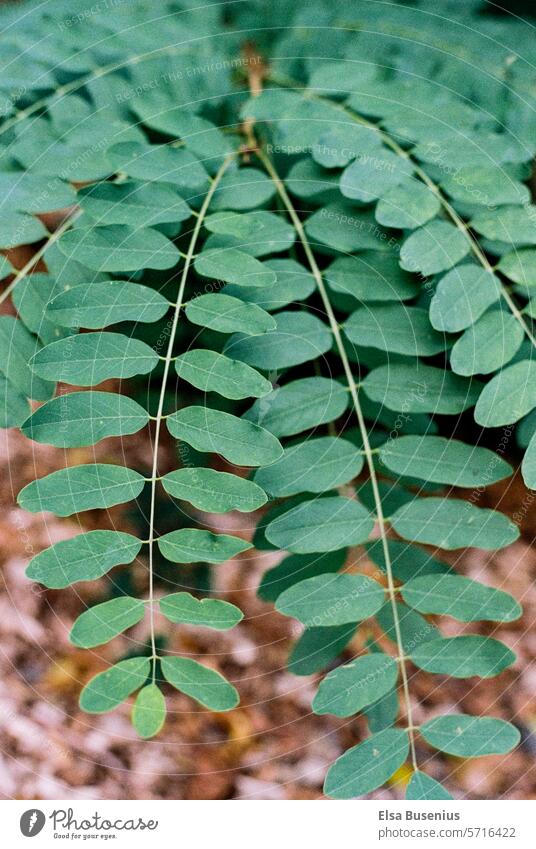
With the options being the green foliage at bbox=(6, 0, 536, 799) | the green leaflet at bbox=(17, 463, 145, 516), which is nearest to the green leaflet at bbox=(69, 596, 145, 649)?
the green foliage at bbox=(6, 0, 536, 799)

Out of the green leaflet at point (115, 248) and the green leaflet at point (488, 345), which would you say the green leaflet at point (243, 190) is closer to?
the green leaflet at point (115, 248)

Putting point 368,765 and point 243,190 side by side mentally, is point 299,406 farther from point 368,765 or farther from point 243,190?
point 368,765

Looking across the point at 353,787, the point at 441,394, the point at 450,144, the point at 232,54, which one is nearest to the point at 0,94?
the point at 232,54

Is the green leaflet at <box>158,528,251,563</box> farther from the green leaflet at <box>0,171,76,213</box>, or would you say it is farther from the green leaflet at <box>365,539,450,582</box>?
the green leaflet at <box>0,171,76,213</box>

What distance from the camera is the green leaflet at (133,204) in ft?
2.62

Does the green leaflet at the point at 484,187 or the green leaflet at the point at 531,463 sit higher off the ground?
the green leaflet at the point at 484,187

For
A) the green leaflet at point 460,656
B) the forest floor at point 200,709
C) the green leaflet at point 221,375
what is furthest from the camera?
the forest floor at point 200,709

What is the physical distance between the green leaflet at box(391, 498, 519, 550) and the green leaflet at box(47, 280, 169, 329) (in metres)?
0.37

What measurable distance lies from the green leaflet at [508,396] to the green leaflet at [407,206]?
0.20m

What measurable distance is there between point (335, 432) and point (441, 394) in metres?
0.14

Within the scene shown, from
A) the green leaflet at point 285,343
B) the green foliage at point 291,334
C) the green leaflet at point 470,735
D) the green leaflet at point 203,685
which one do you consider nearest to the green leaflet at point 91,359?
the green foliage at point 291,334

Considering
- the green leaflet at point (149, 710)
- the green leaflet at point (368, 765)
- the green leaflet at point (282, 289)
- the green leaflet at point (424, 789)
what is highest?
the green leaflet at point (282, 289)

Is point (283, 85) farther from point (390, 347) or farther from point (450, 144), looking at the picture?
point (390, 347)

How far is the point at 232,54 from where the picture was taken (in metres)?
1.01
